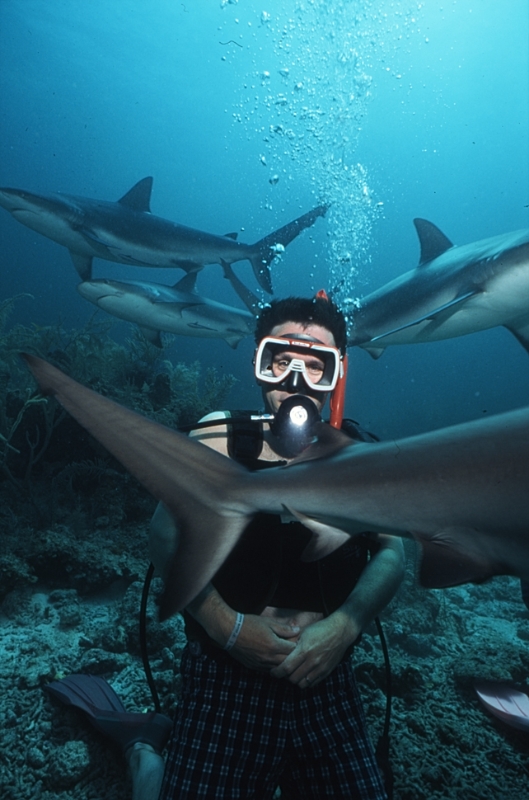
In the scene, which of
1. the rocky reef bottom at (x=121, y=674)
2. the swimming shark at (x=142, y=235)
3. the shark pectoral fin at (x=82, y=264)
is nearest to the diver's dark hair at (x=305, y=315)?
the rocky reef bottom at (x=121, y=674)

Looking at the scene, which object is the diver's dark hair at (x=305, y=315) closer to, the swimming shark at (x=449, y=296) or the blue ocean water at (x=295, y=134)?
the blue ocean water at (x=295, y=134)

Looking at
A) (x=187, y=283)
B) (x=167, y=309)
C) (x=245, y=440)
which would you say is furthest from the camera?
(x=187, y=283)

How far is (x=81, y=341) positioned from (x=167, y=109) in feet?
218

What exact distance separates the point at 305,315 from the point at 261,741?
2394 millimetres

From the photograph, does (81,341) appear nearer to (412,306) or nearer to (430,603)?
(412,306)

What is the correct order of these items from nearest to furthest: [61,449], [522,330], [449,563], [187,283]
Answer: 1. [449,563]
2. [61,449]
3. [522,330]
4. [187,283]

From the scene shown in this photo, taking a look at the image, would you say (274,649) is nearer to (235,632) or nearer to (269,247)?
(235,632)

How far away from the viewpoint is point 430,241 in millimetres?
7867

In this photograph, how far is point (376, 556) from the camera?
98.0 inches

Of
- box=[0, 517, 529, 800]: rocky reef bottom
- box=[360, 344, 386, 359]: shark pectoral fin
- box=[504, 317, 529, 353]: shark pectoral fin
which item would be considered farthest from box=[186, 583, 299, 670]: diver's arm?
box=[504, 317, 529, 353]: shark pectoral fin

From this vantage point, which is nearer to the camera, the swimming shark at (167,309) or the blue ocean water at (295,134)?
the swimming shark at (167,309)

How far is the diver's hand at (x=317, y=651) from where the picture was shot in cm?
193

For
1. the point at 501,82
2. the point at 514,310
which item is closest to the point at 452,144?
the point at 501,82

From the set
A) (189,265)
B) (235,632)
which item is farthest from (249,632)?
(189,265)
